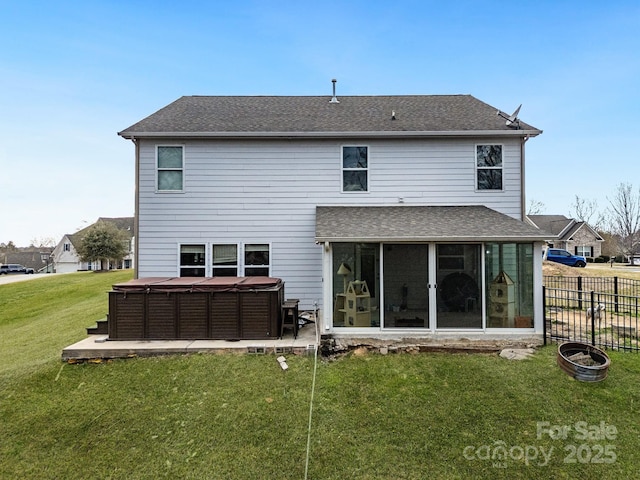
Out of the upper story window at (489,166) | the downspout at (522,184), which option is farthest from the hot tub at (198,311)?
the downspout at (522,184)

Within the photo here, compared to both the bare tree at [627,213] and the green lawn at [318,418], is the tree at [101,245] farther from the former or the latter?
the bare tree at [627,213]

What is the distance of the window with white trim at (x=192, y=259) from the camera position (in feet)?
28.7

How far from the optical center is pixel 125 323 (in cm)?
631

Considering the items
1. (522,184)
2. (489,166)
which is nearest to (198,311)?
(489,166)

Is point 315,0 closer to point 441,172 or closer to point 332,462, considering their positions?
point 441,172

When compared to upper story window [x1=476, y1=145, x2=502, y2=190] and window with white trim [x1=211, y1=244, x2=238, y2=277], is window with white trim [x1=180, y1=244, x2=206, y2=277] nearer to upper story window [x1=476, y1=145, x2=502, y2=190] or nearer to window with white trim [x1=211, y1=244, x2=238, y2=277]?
window with white trim [x1=211, y1=244, x2=238, y2=277]

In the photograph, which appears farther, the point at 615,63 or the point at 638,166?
the point at 638,166

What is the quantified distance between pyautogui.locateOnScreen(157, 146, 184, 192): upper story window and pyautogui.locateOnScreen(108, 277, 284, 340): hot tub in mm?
3491

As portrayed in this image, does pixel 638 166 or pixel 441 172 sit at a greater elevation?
pixel 638 166

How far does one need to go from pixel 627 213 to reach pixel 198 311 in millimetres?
37054

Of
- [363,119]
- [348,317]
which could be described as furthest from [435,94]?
[348,317]

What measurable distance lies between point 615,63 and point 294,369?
19.7m

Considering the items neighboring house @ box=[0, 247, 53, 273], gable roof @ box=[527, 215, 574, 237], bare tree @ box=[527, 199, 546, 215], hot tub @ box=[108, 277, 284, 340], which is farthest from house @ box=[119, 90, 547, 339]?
neighboring house @ box=[0, 247, 53, 273]

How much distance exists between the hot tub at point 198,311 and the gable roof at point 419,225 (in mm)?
1880
